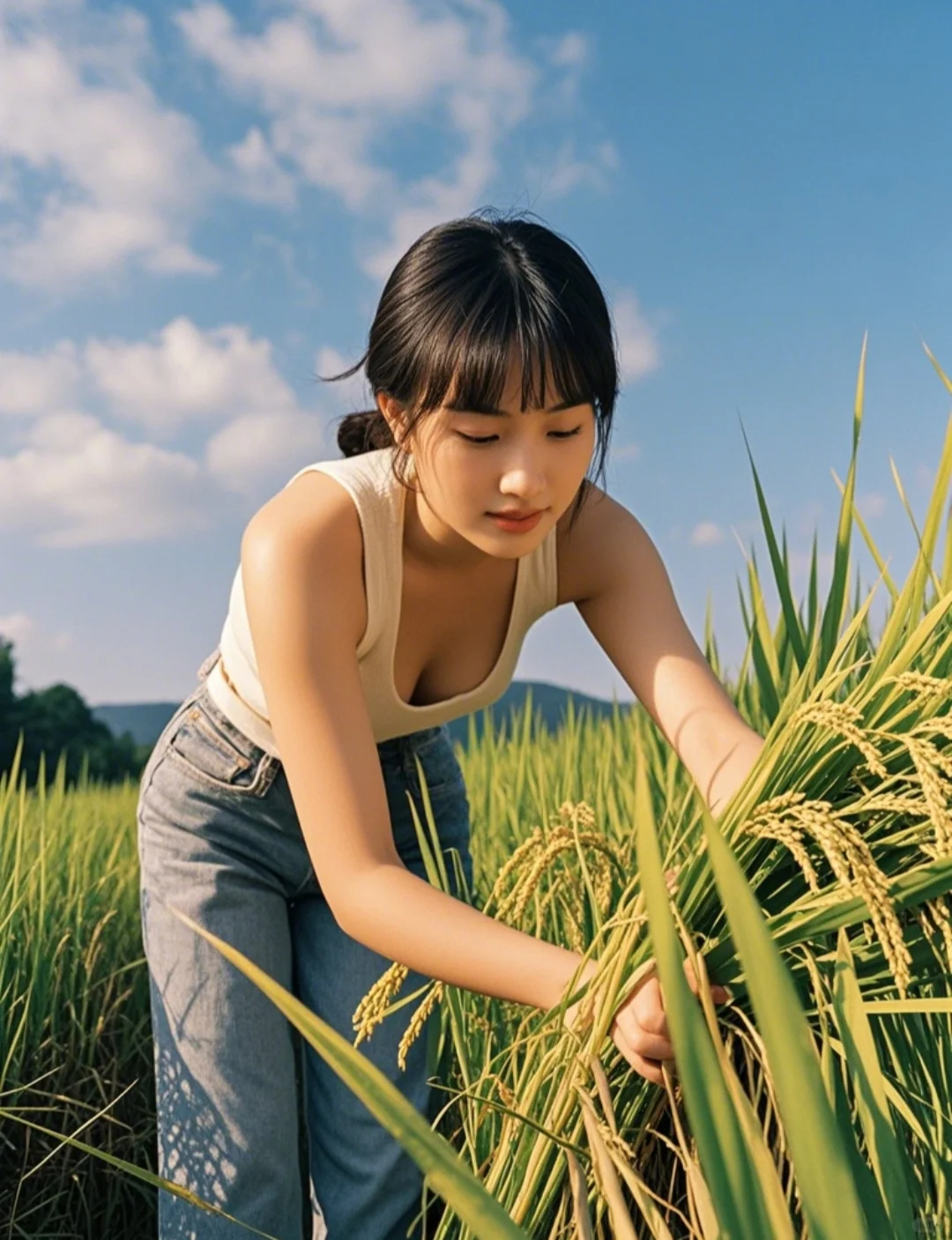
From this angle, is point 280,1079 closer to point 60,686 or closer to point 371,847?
point 371,847

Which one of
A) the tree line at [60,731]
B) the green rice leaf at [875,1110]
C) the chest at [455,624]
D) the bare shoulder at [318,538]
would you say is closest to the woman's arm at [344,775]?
the bare shoulder at [318,538]

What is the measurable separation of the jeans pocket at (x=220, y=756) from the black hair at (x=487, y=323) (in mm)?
443

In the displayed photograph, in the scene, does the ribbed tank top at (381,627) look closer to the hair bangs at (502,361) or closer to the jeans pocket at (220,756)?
the jeans pocket at (220,756)

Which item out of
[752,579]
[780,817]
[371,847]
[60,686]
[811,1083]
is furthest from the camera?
[60,686]

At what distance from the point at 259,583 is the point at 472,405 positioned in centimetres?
29

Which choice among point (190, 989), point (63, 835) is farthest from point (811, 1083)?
point (63, 835)

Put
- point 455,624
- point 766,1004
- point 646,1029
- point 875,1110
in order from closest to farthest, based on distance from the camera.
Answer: point 766,1004, point 875,1110, point 646,1029, point 455,624

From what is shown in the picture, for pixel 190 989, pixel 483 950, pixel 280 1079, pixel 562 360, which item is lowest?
pixel 280 1079

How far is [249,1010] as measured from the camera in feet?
5.25

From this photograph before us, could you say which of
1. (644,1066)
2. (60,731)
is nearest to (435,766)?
(644,1066)

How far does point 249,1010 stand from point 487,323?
0.90 meters

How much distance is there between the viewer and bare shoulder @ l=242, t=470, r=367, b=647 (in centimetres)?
133

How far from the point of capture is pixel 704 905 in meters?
1.01

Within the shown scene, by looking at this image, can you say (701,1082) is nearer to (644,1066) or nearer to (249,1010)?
(644,1066)
